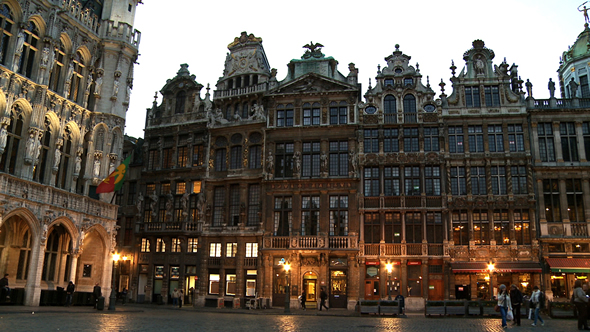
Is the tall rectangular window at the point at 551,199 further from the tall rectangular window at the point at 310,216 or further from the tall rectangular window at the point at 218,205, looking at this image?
the tall rectangular window at the point at 218,205

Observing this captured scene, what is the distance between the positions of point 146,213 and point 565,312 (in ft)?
111

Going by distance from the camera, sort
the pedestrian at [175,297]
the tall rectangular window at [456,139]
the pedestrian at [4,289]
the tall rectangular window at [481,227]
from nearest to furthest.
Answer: the pedestrian at [4,289]
the tall rectangular window at [481,227]
the pedestrian at [175,297]
the tall rectangular window at [456,139]

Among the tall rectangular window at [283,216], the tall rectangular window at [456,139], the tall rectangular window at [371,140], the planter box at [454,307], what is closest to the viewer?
the planter box at [454,307]

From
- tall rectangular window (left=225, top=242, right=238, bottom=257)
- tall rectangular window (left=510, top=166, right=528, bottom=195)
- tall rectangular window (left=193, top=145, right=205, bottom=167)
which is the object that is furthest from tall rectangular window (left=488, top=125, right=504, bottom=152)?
tall rectangular window (left=193, top=145, right=205, bottom=167)

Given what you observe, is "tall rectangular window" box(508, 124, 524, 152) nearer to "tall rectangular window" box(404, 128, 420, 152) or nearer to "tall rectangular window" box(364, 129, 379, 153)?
"tall rectangular window" box(404, 128, 420, 152)

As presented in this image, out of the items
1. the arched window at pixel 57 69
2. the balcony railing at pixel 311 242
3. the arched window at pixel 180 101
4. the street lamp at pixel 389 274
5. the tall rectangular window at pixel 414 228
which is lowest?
the street lamp at pixel 389 274

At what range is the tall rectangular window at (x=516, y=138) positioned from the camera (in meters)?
38.1

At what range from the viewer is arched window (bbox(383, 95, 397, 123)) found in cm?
4000

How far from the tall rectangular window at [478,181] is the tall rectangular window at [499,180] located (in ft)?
2.10

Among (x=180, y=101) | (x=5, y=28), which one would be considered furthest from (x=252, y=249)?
(x=5, y=28)

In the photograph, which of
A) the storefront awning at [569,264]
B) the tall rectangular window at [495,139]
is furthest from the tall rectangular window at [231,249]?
the storefront awning at [569,264]

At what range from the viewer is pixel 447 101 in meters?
39.7

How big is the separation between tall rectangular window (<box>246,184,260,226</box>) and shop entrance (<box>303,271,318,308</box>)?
238 inches

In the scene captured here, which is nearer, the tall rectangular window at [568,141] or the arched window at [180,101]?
the tall rectangular window at [568,141]
